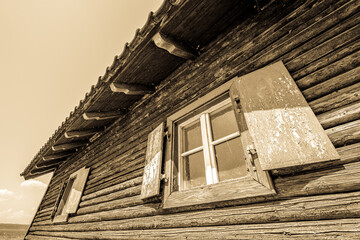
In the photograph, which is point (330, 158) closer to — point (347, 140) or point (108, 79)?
point (347, 140)

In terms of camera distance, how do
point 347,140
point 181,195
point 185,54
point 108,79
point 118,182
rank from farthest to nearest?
point 118,182 < point 108,79 < point 185,54 < point 181,195 < point 347,140

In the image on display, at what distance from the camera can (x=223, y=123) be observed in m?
2.17

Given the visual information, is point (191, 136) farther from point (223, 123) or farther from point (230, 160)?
point (230, 160)

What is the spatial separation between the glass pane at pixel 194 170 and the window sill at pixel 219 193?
23 centimetres

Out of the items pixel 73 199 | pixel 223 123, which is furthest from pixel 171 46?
pixel 73 199

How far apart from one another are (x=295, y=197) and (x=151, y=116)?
251cm

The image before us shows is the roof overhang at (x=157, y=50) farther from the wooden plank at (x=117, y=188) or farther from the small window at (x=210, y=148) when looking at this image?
the wooden plank at (x=117, y=188)

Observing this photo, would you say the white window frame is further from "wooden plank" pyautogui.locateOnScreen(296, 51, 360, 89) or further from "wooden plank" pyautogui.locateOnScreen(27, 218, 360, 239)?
"wooden plank" pyautogui.locateOnScreen(296, 51, 360, 89)

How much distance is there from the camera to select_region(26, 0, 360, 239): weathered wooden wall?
117 cm

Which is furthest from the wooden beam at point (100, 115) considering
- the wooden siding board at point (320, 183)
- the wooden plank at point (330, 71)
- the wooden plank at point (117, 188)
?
the wooden plank at point (330, 71)

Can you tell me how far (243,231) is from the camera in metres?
1.40

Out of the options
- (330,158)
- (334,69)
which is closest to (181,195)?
(330,158)

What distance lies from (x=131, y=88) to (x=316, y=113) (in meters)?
2.70

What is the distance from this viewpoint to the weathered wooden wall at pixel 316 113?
1.17m
